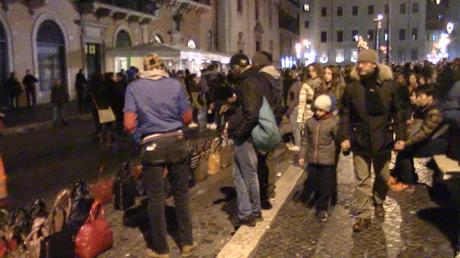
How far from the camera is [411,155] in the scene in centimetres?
779

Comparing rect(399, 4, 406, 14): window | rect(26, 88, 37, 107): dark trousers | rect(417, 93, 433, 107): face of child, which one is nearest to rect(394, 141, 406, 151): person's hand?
rect(417, 93, 433, 107): face of child

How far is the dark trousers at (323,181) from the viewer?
630cm

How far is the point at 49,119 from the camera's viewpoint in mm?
18875

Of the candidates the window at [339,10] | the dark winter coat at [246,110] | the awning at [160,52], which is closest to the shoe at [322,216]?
the dark winter coat at [246,110]

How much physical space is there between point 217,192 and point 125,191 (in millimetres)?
1465

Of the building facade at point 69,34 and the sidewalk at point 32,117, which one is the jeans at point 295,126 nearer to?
the sidewalk at point 32,117

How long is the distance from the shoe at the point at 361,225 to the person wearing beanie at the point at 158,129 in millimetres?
1852

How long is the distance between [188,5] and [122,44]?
332 inches

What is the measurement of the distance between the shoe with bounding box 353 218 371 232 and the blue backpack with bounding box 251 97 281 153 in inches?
46.1

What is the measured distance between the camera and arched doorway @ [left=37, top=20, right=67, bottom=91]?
2434 cm

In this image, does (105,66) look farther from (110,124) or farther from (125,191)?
(125,191)

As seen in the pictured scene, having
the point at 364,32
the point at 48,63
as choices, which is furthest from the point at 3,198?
the point at 364,32

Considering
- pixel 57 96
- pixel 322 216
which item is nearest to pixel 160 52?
pixel 57 96

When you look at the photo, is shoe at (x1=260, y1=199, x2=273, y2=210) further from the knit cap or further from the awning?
the awning
